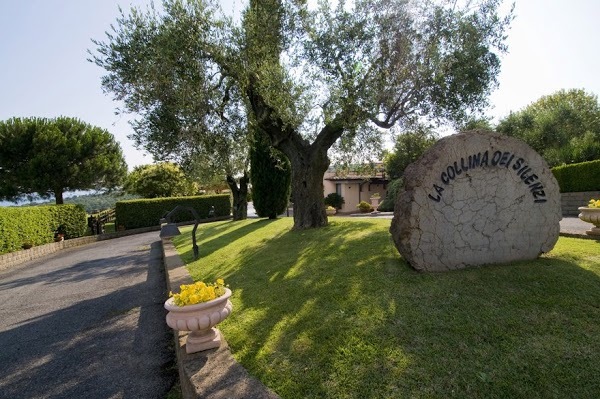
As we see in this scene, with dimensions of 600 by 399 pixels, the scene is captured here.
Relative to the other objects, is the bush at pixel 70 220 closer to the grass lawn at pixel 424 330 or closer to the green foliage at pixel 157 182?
the green foliage at pixel 157 182

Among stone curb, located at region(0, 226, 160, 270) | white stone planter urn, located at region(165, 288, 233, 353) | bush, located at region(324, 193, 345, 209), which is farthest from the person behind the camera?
bush, located at region(324, 193, 345, 209)

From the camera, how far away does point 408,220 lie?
5352 millimetres

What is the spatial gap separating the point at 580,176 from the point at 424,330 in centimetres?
1846

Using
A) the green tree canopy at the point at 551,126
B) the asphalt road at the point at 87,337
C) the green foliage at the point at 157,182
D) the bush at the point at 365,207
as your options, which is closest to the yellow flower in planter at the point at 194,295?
the asphalt road at the point at 87,337

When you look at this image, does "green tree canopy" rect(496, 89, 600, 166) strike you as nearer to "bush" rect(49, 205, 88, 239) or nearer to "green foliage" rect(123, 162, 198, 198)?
"green foliage" rect(123, 162, 198, 198)

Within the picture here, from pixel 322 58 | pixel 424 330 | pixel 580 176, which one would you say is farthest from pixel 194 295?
pixel 580 176

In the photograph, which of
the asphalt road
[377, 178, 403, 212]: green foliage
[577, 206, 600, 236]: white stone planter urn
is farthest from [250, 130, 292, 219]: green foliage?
[577, 206, 600, 236]: white stone planter urn

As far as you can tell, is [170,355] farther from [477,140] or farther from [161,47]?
[161,47]

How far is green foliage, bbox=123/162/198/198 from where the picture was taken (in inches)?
1324

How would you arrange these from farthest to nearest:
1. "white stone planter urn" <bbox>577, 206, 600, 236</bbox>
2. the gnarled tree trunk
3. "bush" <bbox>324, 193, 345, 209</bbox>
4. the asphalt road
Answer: "bush" <bbox>324, 193, 345, 209</bbox>, the gnarled tree trunk, "white stone planter urn" <bbox>577, 206, 600, 236</bbox>, the asphalt road

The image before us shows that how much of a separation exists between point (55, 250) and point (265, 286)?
1700 cm

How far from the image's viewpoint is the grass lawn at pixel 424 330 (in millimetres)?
2959

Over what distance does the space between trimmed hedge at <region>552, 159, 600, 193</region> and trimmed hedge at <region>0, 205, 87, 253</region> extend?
86.0 feet

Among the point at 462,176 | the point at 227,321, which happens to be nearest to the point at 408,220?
the point at 462,176
